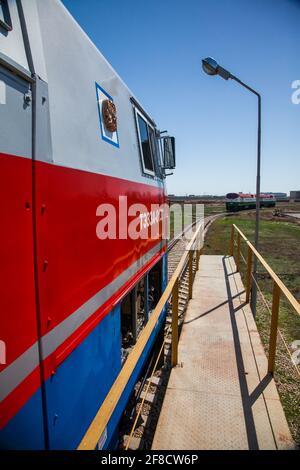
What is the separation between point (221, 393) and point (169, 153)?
11.9ft

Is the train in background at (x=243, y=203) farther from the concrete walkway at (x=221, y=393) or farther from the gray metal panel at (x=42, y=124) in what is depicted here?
the gray metal panel at (x=42, y=124)

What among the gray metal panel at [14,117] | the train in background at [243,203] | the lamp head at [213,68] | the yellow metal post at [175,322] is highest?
the lamp head at [213,68]

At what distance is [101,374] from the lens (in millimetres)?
2383

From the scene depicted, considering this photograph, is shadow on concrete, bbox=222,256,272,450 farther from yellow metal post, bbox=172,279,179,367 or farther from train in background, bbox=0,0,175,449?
train in background, bbox=0,0,175,449

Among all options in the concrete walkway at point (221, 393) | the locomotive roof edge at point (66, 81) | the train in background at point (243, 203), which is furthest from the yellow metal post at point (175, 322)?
the train in background at point (243, 203)

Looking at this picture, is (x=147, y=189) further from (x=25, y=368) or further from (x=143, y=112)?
(x=25, y=368)

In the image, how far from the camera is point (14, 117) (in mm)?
1341

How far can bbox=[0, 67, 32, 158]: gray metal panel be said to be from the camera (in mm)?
1291

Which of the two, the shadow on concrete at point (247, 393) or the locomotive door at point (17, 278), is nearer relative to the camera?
the locomotive door at point (17, 278)

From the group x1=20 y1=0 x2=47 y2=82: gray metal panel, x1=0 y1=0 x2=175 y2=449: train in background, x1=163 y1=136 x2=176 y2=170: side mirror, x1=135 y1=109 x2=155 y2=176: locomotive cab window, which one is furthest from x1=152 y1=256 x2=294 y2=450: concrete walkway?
x1=20 y1=0 x2=47 y2=82: gray metal panel

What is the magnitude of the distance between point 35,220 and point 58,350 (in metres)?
0.77

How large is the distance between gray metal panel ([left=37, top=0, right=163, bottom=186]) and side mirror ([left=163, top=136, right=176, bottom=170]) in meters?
2.22

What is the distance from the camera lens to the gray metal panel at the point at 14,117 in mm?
1291
